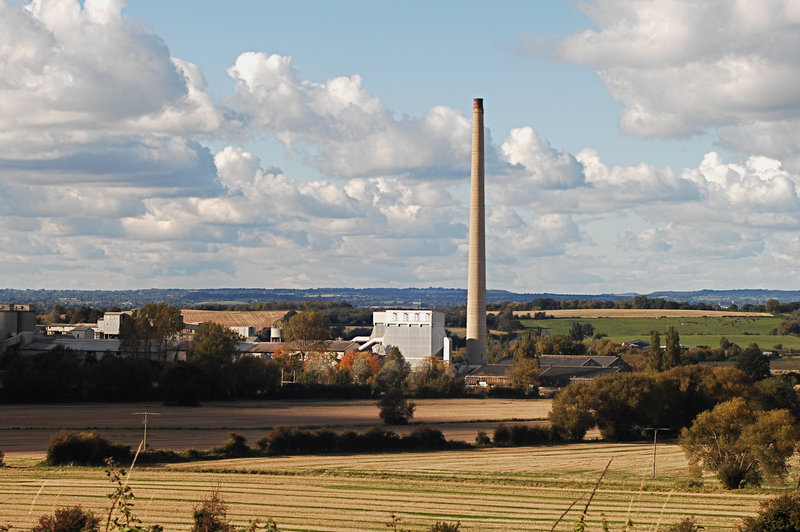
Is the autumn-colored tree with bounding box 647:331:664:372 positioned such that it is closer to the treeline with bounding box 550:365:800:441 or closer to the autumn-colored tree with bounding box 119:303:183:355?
the treeline with bounding box 550:365:800:441

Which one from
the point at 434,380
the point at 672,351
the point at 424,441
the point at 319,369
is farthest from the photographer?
the point at 319,369

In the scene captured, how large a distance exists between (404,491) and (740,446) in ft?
70.9

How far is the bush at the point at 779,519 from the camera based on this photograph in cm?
3316

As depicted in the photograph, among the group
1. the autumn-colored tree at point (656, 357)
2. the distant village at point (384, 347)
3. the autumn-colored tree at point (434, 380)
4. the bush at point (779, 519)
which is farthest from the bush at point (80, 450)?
the autumn-colored tree at point (656, 357)

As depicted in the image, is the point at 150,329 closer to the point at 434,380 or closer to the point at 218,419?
the point at 434,380

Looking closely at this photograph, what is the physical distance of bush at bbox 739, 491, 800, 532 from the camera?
109 feet

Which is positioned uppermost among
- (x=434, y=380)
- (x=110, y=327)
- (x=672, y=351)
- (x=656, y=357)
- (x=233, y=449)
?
(x=110, y=327)

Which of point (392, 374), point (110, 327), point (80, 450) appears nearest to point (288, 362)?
point (392, 374)

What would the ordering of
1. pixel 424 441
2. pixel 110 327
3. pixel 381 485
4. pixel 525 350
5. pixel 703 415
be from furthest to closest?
1. pixel 110 327
2. pixel 525 350
3. pixel 424 441
4. pixel 703 415
5. pixel 381 485

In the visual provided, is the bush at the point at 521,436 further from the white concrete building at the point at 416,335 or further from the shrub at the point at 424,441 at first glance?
the white concrete building at the point at 416,335

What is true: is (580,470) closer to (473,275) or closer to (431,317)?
(473,275)

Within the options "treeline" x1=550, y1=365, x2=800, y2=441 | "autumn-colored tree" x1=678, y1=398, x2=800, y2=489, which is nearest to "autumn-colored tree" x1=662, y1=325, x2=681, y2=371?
"treeline" x1=550, y1=365, x2=800, y2=441

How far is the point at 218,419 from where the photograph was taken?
91.7 metres

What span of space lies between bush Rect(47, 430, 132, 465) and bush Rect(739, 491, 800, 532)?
1618 inches
